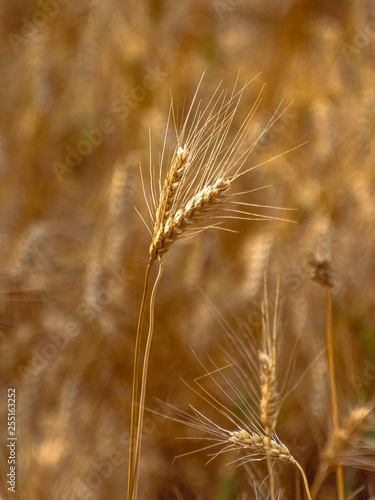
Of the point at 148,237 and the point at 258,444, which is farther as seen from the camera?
the point at 148,237

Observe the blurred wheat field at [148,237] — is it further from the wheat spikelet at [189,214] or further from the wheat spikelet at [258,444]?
the wheat spikelet at [189,214]

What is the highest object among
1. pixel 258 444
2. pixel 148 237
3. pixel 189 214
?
pixel 189 214

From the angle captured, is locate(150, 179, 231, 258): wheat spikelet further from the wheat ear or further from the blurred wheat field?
the blurred wheat field

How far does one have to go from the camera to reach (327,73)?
1.49m

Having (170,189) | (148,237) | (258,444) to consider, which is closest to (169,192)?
(170,189)

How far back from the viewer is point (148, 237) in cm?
149

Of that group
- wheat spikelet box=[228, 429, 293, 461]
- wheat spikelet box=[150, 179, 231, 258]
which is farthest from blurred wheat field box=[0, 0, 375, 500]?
wheat spikelet box=[150, 179, 231, 258]

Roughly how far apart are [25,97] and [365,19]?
120 cm

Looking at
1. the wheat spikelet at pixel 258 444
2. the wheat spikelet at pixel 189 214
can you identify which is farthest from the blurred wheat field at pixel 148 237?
the wheat spikelet at pixel 189 214

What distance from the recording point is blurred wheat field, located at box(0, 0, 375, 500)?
3.60ft

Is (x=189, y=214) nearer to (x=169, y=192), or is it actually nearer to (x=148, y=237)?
(x=169, y=192)

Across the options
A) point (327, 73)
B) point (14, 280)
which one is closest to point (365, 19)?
point (327, 73)

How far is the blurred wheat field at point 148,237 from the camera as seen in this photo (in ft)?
3.60

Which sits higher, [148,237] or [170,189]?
[170,189]
